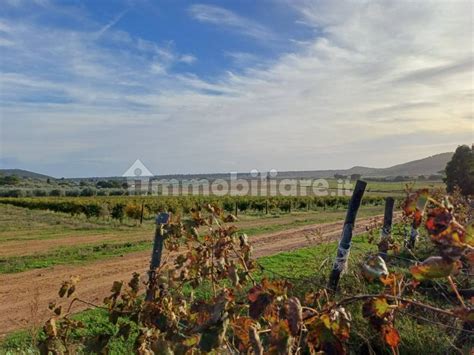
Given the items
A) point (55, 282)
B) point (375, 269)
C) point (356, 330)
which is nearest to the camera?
→ point (375, 269)

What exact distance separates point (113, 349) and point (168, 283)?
2552 millimetres

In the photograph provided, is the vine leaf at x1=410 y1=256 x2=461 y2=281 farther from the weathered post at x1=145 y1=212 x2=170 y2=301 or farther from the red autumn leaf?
the weathered post at x1=145 y1=212 x2=170 y2=301

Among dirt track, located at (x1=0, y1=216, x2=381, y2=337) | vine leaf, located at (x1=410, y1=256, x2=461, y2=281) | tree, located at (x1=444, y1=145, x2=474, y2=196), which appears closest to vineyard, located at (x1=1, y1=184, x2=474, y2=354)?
vine leaf, located at (x1=410, y1=256, x2=461, y2=281)

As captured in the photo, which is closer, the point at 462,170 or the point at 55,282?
the point at 55,282

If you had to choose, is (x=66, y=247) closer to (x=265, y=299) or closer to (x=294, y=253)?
(x=294, y=253)

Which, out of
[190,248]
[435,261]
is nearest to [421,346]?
[190,248]

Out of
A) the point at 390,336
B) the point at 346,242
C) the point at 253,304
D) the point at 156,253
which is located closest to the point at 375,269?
the point at 390,336

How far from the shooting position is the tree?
1154 inches

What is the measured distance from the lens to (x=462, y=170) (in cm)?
3075

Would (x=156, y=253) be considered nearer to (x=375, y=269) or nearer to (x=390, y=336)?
(x=390, y=336)

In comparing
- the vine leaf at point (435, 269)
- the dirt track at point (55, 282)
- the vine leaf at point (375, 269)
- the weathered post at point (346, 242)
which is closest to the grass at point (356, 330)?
the weathered post at point (346, 242)

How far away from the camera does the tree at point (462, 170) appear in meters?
29.3

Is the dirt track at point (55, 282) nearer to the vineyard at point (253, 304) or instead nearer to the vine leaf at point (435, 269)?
the vineyard at point (253, 304)

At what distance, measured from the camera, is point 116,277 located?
9.79 meters
